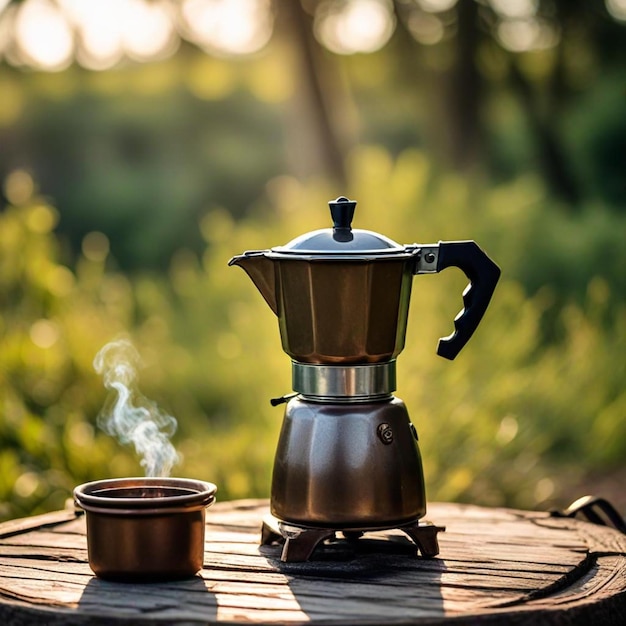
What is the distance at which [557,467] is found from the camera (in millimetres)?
5816

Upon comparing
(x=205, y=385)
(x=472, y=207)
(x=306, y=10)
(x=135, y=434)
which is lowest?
(x=205, y=385)

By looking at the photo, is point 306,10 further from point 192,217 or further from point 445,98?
point 192,217

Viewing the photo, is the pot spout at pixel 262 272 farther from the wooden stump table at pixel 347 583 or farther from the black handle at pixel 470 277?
the wooden stump table at pixel 347 583

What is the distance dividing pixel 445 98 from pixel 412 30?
86cm

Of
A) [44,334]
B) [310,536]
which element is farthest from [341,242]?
[44,334]

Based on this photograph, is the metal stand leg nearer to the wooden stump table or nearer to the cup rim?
the wooden stump table

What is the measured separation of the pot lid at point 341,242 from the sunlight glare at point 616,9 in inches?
338

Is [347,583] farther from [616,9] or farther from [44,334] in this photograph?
[616,9]

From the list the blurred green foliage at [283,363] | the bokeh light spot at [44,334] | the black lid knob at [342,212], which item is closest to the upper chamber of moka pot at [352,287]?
the black lid knob at [342,212]

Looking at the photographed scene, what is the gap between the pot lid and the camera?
2076 mm

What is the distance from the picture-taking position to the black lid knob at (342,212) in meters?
2.13

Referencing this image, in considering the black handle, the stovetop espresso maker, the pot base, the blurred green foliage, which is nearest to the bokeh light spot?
the blurred green foliage

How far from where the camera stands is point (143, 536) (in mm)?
1963

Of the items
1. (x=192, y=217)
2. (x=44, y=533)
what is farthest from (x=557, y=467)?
(x=192, y=217)
